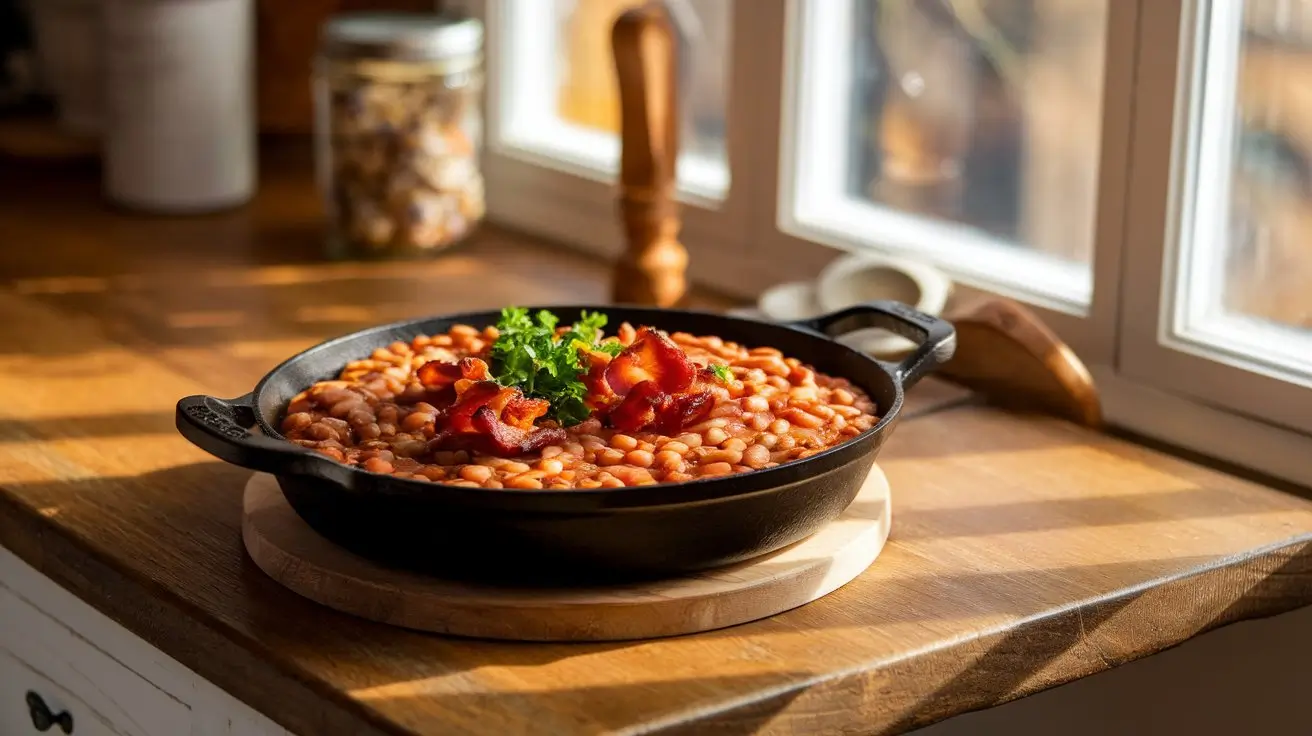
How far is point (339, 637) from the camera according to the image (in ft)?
3.64

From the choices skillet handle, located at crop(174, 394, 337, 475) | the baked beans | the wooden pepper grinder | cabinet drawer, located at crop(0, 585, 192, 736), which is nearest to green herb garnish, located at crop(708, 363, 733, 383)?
the baked beans

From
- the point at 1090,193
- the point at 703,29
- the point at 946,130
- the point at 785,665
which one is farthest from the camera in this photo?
the point at 703,29

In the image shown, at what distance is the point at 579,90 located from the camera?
7.50 ft

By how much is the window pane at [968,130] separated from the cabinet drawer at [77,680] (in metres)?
0.92

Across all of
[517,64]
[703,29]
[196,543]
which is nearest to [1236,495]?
[196,543]

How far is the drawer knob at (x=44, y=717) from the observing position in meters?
1.36

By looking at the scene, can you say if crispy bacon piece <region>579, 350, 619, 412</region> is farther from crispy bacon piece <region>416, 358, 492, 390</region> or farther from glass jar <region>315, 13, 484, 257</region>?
glass jar <region>315, 13, 484, 257</region>

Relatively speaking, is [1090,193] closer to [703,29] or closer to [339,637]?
[703,29]

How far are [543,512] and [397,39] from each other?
1.14 meters

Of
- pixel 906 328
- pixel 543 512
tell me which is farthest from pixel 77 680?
pixel 906 328

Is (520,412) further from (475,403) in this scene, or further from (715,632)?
(715,632)

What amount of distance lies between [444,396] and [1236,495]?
640 millimetres

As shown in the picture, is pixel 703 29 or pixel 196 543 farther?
pixel 703 29

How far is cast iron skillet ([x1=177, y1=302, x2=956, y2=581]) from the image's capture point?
1037 mm
